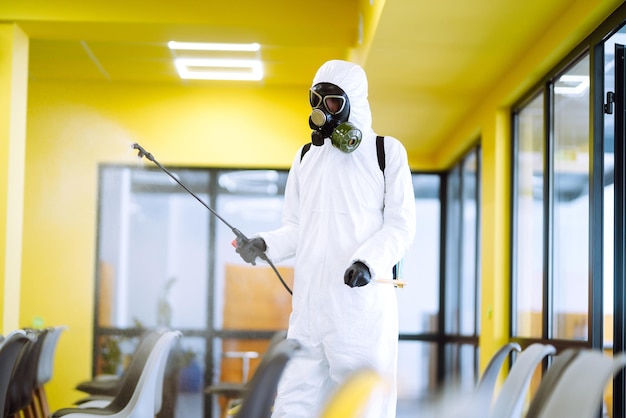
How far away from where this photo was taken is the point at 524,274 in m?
5.84

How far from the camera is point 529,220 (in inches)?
224

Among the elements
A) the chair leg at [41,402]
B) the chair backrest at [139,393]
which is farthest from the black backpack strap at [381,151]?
the chair leg at [41,402]

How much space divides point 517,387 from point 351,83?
1.60 meters

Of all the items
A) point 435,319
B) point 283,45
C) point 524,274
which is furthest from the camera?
point 435,319

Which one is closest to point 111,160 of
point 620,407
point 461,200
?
point 461,200

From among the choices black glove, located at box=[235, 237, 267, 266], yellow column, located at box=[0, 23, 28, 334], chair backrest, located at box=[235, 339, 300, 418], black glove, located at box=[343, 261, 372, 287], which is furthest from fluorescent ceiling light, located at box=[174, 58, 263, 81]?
chair backrest, located at box=[235, 339, 300, 418]

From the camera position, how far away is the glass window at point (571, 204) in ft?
14.9

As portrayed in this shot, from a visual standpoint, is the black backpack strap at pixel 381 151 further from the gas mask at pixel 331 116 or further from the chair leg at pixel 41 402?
the chair leg at pixel 41 402

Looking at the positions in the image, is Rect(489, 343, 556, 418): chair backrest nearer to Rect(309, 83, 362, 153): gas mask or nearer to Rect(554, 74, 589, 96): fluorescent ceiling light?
Rect(309, 83, 362, 153): gas mask

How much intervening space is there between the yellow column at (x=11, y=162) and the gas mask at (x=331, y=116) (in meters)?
3.05

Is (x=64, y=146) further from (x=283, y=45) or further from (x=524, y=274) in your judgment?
(x=524, y=274)

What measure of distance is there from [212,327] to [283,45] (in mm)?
2604

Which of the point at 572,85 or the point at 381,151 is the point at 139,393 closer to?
the point at 381,151

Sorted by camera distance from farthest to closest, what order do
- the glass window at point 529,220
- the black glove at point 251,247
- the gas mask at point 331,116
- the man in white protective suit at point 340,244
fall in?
the glass window at point 529,220, the black glove at point 251,247, the gas mask at point 331,116, the man in white protective suit at point 340,244
